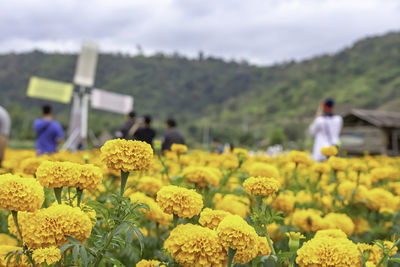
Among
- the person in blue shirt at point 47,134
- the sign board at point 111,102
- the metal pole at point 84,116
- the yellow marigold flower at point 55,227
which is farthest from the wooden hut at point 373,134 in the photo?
the yellow marigold flower at point 55,227

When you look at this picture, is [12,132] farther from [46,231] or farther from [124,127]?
[46,231]

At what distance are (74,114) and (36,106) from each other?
7752 centimetres

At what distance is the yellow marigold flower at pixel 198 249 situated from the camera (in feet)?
2.43

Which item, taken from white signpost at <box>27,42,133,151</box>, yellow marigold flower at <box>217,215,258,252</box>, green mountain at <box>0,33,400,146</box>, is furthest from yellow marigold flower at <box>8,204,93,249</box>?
green mountain at <box>0,33,400,146</box>

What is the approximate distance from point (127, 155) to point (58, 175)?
184 millimetres

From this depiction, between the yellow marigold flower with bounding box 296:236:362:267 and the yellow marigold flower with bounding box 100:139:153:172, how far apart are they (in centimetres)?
45

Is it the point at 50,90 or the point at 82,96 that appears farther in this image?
the point at 82,96

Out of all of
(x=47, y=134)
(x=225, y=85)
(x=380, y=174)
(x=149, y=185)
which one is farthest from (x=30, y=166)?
(x=225, y=85)

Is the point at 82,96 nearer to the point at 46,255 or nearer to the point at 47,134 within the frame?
the point at 47,134

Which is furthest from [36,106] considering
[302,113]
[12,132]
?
[302,113]

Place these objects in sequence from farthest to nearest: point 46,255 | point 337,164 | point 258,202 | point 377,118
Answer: point 377,118
point 337,164
point 258,202
point 46,255

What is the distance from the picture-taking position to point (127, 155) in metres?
0.80

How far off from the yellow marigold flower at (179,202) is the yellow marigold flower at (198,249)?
9cm

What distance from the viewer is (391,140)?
426 inches
